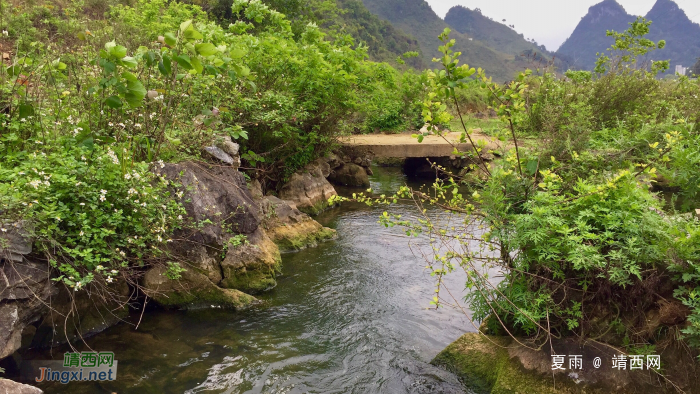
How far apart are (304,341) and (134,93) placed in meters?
3.03

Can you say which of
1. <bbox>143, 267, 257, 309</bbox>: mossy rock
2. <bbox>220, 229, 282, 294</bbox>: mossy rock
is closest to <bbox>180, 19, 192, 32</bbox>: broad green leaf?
<bbox>143, 267, 257, 309</bbox>: mossy rock

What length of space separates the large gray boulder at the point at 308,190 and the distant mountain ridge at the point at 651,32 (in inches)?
3362

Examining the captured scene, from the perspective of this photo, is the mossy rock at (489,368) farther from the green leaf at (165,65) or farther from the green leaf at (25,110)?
the green leaf at (25,110)

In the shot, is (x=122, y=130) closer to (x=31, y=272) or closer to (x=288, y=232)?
(x=31, y=272)

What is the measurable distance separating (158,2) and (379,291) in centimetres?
837

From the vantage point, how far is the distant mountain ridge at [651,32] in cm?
10306

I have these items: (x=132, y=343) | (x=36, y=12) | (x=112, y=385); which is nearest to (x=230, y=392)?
(x=112, y=385)

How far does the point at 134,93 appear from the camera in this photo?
396 centimetres

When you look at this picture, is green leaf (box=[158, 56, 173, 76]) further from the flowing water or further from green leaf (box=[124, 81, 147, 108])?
the flowing water

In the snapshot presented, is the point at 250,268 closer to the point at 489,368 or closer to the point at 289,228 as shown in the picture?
the point at 289,228

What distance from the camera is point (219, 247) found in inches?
236

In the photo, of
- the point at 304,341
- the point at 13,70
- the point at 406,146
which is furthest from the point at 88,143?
the point at 406,146

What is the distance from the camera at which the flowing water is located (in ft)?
14.1

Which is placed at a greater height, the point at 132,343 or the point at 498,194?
the point at 498,194
